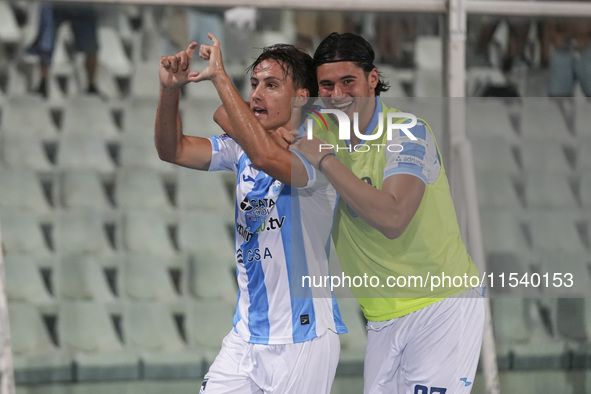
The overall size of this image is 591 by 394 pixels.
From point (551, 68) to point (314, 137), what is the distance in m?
2.52

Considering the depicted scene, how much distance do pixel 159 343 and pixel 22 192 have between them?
3.76 ft

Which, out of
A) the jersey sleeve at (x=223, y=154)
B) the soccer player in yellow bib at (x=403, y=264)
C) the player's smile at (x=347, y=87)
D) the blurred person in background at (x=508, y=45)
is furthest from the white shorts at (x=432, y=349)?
the blurred person in background at (x=508, y=45)

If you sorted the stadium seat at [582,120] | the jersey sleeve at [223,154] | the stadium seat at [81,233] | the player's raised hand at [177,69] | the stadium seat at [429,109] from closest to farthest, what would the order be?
the player's raised hand at [177,69]
the jersey sleeve at [223,154]
the stadium seat at [429,109]
the stadium seat at [81,233]
the stadium seat at [582,120]

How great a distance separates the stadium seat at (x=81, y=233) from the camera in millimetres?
4410

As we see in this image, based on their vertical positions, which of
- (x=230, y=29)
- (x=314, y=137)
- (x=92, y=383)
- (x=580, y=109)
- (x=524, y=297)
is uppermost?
(x=230, y=29)

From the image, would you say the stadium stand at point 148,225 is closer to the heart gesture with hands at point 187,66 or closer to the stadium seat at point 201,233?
the stadium seat at point 201,233

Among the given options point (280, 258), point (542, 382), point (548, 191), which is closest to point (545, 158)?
point (548, 191)

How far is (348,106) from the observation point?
271 cm

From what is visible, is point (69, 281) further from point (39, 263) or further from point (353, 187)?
point (353, 187)

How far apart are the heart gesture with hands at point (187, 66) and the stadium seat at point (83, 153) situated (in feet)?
A: 6.30

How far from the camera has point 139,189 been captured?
451cm

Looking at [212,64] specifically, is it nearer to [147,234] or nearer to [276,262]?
[276,262]

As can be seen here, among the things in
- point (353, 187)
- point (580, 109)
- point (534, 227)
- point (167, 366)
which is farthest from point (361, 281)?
point (580, 109)

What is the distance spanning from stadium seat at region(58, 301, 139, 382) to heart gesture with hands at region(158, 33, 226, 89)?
6.87 ft
